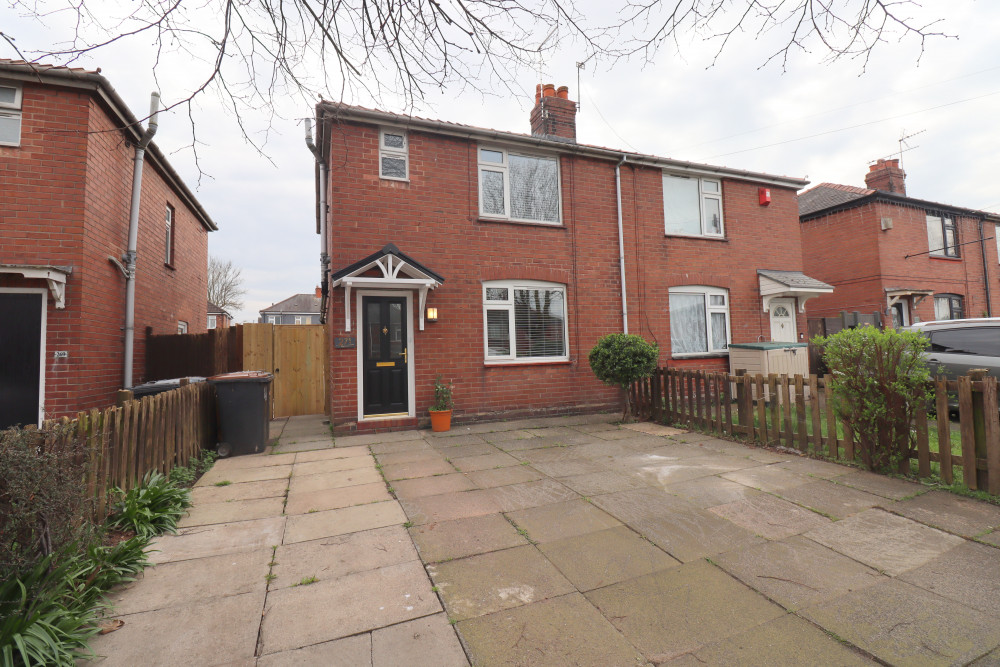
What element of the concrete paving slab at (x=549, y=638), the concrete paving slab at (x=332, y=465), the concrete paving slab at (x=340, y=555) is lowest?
the concrete paving slab at (x=549, y=638)

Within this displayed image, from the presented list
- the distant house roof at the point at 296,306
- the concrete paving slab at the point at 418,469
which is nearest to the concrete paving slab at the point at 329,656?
the concrete paving slab at the point at 418,469

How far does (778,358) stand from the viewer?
29.8ft

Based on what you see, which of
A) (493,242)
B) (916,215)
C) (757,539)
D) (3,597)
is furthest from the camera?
(916,215)

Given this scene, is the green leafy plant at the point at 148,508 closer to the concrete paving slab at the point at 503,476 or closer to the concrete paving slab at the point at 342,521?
the concrete paving slab at the point at 342,521

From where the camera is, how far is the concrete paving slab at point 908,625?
2.07 meters

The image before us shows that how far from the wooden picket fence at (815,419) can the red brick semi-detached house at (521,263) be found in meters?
1.90

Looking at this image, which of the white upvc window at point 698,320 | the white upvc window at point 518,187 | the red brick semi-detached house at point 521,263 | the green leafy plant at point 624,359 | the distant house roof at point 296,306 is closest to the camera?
the green leafy plant at point 624,359

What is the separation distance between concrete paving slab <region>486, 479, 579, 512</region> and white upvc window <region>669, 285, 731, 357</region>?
21.2ft

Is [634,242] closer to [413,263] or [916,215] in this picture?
[413,263]

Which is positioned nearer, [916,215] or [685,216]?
[685,216]

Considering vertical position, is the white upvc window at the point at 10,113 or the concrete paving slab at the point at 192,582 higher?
the white upvc window at the point at 10,113

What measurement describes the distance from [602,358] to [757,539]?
15.5 feet

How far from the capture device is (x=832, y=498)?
4.02 metres

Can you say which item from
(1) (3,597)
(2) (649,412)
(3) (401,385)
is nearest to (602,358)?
(2) (649,412)
